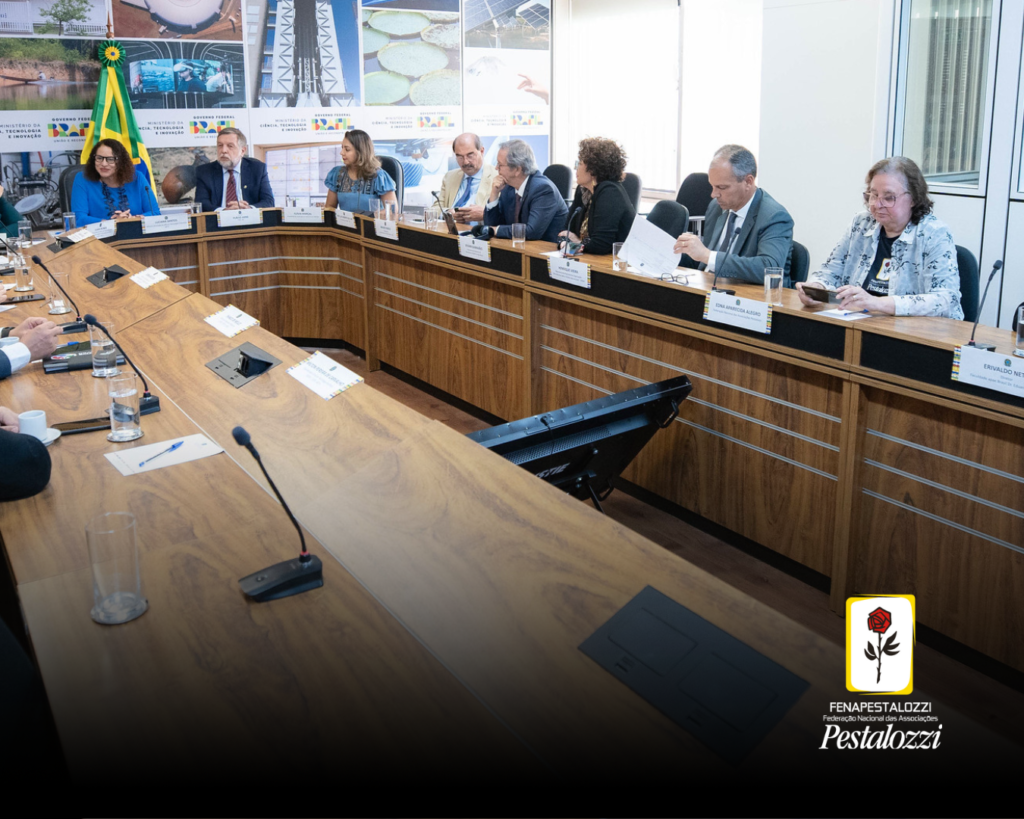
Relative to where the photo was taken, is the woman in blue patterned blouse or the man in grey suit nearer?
the man in grey suit

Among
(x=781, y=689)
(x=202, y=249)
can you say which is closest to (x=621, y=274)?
(x=781, y=689)

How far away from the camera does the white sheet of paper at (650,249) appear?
3406mm

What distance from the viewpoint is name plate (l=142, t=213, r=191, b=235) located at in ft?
18.4

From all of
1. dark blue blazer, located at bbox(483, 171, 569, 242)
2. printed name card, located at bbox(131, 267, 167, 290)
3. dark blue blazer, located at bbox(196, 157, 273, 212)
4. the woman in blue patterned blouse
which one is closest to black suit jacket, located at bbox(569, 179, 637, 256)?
dark blue blazer, located at bbox(483, 171, 569, 242)

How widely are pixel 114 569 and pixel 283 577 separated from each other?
27 cm

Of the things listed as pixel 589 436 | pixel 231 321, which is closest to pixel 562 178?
pixel 231 321

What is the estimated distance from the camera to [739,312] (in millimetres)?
3070

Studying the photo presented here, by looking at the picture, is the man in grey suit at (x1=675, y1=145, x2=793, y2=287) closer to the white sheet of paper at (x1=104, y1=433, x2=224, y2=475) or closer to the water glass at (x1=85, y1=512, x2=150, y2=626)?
the white sheet of paper at (x1=104, y1=433, x2=224, y2=475)

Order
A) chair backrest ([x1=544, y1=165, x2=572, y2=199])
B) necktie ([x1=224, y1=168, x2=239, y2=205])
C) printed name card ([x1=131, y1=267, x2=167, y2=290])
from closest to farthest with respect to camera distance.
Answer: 1. printed name card ([x1=131, y1=267, x2=167, y2=290])
2. necktie ([x1=224, y1=168, x2=239, y2=205])
3. chair backrest ([x1=544, y1=165, x2=572, y2=199])

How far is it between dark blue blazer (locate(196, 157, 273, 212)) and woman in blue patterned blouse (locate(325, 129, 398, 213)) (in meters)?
0.58

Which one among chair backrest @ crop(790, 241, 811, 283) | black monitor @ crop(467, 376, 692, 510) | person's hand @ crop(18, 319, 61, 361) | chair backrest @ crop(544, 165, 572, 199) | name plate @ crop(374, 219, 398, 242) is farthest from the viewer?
chair backrest @ crop(544, 165, 572, 199)

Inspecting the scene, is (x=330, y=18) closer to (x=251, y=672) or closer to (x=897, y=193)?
(x=897, y=193)

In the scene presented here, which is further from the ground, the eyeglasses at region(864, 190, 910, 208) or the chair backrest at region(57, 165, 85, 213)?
the chair backrest at region(57, 165, 85, 213)

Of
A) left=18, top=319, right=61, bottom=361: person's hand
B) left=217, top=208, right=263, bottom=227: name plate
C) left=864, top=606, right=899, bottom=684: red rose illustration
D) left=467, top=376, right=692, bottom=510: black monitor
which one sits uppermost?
left=217, top=208, right=263, bottom=227: name plate
